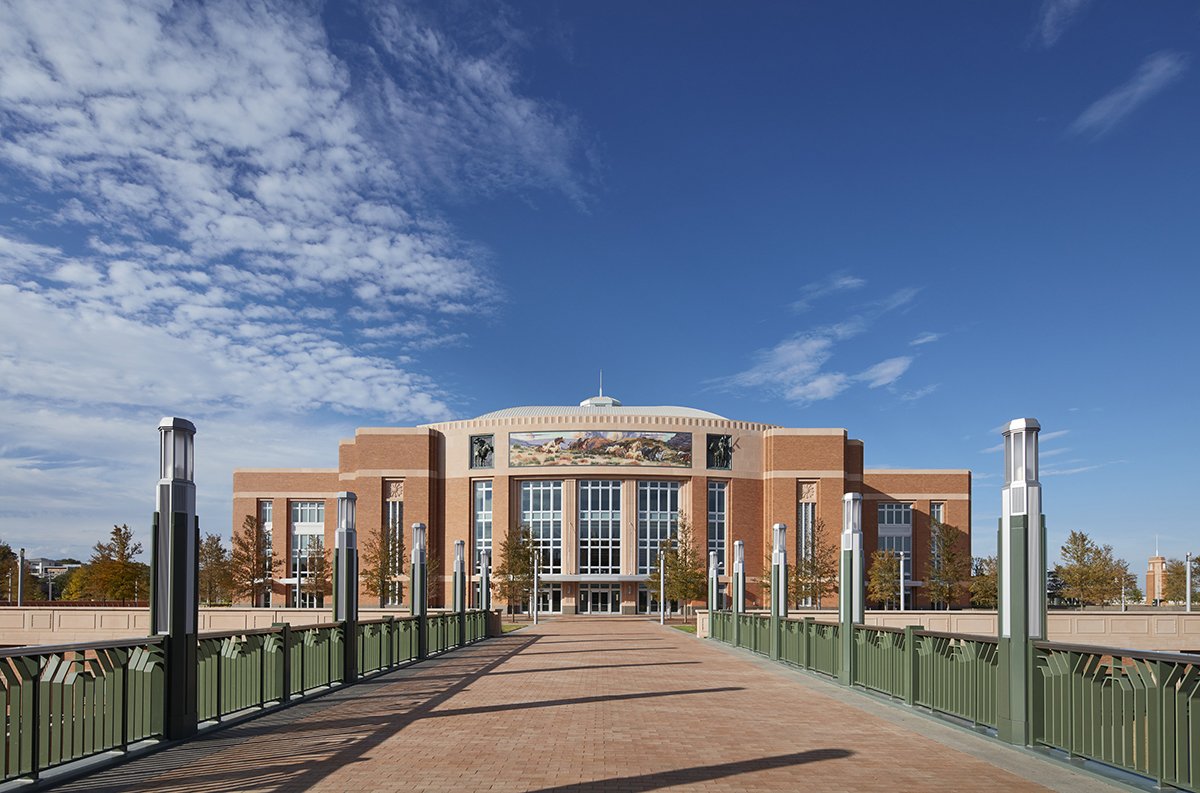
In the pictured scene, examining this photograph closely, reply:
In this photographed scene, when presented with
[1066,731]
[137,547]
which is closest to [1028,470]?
[1066,731]

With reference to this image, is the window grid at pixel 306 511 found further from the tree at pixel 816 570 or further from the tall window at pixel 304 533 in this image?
the tree at pixel 816 570

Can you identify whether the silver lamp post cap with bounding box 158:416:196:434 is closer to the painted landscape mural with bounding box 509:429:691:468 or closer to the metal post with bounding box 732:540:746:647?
the metal post with bounding box 732:540:746:647

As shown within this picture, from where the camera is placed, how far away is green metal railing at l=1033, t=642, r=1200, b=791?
6.27 meters

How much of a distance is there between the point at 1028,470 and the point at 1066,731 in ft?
8.00

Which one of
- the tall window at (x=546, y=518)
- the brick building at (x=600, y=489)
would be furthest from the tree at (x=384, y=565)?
the tall window at (x=546, y=518)

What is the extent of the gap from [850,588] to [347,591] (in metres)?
8.27

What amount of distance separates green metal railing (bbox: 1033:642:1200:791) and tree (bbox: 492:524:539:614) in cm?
4729

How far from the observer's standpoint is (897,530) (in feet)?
219

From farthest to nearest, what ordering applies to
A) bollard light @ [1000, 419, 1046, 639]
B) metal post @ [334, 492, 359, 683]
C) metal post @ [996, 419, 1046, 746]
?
metal post @ [334, 492, 359, 683] < bollard light @ [1000, 419, 1046, 639] < metal post @ [996, 419, 1046, 746]

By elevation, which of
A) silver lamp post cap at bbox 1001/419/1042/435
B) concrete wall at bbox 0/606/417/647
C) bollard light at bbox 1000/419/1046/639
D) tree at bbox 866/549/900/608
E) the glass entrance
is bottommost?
the glass entrance

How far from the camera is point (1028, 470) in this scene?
29.3ft

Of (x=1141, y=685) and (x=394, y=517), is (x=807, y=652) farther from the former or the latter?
(x=394, y=517)

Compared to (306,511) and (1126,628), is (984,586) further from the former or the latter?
(306,511)

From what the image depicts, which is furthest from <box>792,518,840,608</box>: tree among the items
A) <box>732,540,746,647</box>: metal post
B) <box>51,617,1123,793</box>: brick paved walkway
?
<box>51,617,1123,793</box>: brick paved walkway
